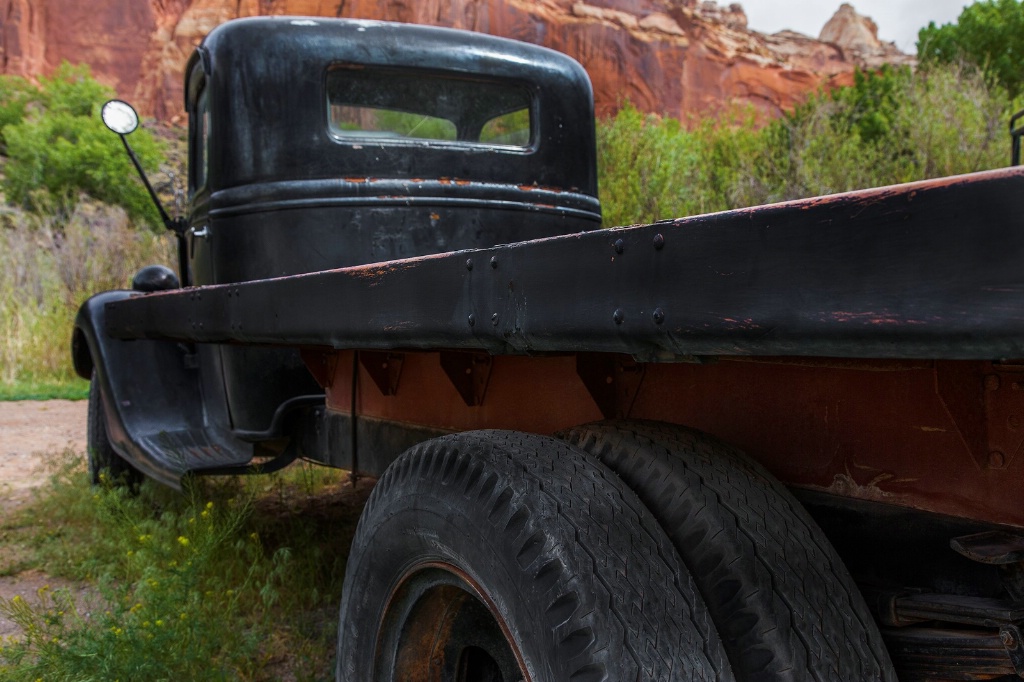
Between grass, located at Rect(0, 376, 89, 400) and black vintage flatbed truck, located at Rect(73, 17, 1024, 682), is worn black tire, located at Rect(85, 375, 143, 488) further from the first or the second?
grass, located at Rect(0, 376, 89, 400)

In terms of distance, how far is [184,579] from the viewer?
2432 millimetres

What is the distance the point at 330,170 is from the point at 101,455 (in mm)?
2154

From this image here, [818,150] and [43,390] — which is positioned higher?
[818,150]

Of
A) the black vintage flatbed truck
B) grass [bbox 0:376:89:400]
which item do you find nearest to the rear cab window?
the black vintage flatbed truck

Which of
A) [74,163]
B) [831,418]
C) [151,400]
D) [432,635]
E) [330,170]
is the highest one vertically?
[330,170]

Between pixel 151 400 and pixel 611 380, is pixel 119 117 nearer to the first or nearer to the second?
pixel 151 400

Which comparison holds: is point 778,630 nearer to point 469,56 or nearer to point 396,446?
point 396,446

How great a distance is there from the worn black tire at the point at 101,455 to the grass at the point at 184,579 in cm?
8

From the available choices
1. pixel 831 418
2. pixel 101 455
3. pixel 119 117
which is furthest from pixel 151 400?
pixel 831 418

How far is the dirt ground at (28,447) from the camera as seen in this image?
347 cm

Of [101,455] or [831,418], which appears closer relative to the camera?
[831,418]

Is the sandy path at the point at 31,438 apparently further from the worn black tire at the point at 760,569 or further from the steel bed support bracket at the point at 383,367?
the worn black tire at the point at 760,569

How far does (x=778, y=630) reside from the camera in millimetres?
1073

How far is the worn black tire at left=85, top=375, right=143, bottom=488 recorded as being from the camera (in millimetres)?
4219
